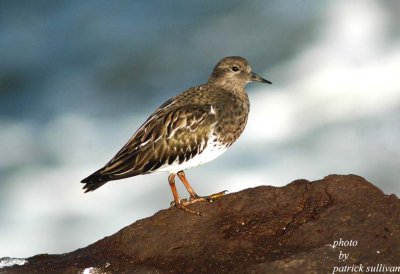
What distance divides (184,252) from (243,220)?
663 millimetres

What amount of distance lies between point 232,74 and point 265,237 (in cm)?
278

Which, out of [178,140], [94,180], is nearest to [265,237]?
[178,140]

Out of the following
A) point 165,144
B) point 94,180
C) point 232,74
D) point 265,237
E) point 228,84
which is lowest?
point 265,237

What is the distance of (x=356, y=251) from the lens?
5648mm

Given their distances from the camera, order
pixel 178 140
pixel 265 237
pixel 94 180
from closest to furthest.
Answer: pixel 265 237 → pixel 94 180 → pixel 178 140

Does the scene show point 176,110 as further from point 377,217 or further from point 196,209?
point 377,217

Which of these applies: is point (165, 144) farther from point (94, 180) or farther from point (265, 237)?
point (265, 237)

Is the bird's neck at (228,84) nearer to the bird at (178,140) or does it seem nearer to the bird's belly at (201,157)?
the bird at (178,140)

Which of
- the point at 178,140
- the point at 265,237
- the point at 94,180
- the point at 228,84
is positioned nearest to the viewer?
the point at 265,237

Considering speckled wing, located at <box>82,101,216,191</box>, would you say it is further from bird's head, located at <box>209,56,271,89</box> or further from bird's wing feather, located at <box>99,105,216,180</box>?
bird's head, located at <box>209,56,271,89</box>

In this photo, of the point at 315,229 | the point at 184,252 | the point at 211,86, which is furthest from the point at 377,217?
the point at 211,86

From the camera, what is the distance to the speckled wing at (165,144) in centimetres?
771

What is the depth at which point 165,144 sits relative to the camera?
782 centimetres

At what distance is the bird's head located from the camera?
8.45 m
